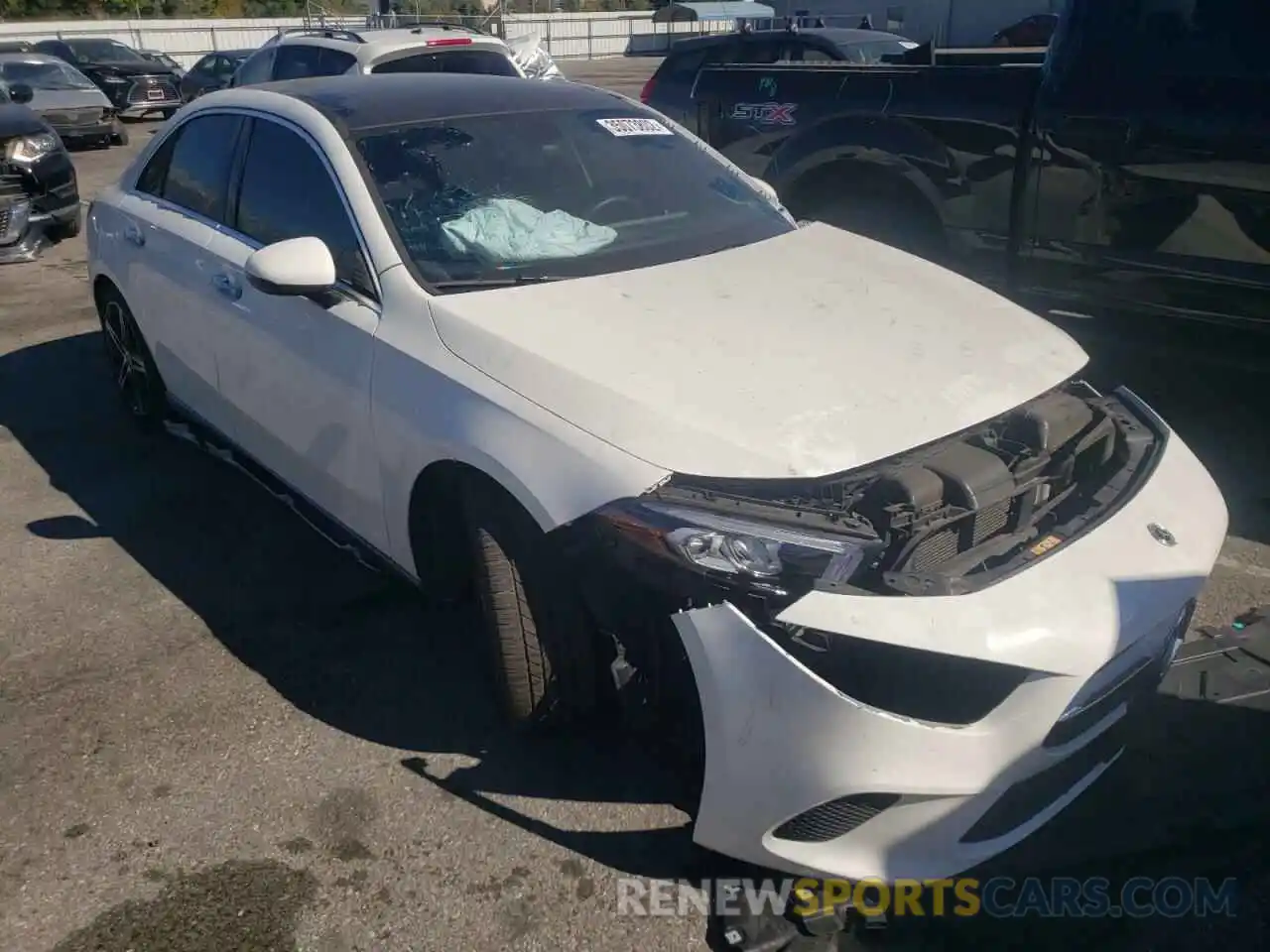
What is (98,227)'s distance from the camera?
5.25m

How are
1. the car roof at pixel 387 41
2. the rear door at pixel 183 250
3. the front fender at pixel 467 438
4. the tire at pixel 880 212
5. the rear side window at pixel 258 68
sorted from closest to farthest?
the front fender at pixel 467 438 < the rear door at pixel 183 250 < the tire at pixel 880 212 < the car roof at pixel 387 41 < the rear side window at pixel 258 68

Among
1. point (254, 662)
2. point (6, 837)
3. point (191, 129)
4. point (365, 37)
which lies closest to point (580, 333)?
point (254, 662)

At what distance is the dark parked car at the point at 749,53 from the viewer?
261 inches

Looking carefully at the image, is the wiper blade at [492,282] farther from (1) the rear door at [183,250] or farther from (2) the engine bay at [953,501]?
(1) the rear door at [183,250]

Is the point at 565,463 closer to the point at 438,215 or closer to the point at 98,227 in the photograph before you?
the point at 438,215

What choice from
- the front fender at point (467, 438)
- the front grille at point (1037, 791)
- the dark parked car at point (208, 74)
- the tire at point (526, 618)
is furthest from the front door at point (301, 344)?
the dark parked car at point (208, 74)

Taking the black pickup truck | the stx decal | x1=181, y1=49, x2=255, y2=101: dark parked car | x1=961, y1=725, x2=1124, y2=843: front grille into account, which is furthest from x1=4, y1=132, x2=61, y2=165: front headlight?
x1=181, y1=49, x2=255, y2=101: dark parked car

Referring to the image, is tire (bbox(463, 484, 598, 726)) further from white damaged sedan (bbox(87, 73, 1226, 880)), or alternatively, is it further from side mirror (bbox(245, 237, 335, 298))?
side mirror (bbox(245, 237, 335, 298))

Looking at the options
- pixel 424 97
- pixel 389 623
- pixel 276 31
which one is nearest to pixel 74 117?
pixel 424 97

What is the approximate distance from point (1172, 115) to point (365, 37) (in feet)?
26.0

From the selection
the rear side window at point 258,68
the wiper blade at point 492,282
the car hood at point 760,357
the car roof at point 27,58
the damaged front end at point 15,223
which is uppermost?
the rear side window at point 258,68

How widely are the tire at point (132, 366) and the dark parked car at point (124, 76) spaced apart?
713 inches

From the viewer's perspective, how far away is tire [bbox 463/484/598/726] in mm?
2781

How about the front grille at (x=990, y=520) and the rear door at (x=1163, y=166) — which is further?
the rear door at (x=1163, y=166)
